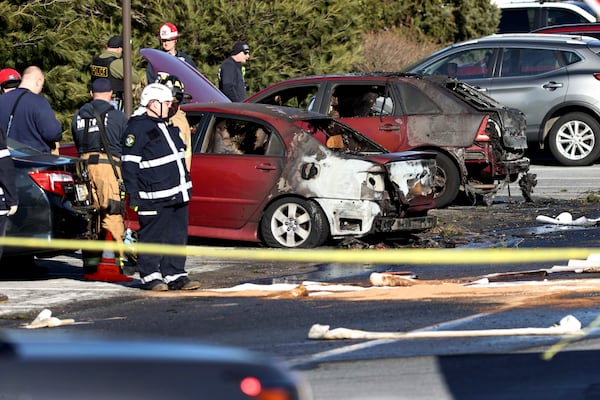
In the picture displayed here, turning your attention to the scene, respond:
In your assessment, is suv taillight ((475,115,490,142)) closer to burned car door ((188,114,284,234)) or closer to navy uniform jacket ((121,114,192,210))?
burned car door ((188,114,284,234))

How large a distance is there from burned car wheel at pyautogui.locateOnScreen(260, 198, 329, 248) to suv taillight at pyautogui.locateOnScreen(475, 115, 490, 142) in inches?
128

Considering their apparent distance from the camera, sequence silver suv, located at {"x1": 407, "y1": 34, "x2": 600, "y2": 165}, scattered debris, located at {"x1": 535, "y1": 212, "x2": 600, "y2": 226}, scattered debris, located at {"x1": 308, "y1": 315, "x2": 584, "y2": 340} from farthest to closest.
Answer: silver suv, located at {"x1": 407, "y1": 34, "x2": 600, "y2": 165} < scattered debris, located at {"x1": 535, "y1": 212, "x2": 600, "y2": 226} < scattered debris, located at {"x1": 308, "y1": 315, "x2": 584, "y2": 340}

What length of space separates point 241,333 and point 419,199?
4360 mm

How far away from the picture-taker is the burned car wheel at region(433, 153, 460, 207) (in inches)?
572

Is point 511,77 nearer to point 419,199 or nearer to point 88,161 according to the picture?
point 419,199

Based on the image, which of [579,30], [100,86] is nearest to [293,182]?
[100,86]

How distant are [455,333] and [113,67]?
614cm

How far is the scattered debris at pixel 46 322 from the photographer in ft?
27.8

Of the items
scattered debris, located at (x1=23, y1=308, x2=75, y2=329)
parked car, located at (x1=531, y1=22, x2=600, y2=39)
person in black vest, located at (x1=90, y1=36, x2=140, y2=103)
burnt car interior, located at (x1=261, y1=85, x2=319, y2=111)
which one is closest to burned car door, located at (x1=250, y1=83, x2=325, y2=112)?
burnt car interior, located at (x1=261, y1=85, x2=319, y2=111)

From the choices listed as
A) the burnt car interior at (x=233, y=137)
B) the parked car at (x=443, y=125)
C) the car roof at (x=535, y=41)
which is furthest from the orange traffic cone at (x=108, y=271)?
the car roof at (x=535, y=41)

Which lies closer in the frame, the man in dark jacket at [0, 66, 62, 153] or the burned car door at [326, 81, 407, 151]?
the man in dark jacket at [0, 66, 62, 153]

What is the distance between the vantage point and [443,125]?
14.5 meters

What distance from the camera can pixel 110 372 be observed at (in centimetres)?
318

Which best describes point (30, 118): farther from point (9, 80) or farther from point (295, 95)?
point (295, 95)
